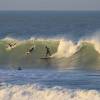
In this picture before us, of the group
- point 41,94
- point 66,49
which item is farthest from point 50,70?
point 41,94

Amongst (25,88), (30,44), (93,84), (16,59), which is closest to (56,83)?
(93,84)

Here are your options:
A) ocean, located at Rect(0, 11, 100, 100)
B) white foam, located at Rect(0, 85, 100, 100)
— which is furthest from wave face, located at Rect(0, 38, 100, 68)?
white foam, located at Rect(0, 85, 100, 100)

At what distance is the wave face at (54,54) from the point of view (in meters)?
22.8

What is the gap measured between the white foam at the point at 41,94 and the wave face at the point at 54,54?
32.2ft

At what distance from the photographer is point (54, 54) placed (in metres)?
25.8

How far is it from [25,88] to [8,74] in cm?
646

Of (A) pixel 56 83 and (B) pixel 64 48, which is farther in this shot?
(B) pixel 64 48

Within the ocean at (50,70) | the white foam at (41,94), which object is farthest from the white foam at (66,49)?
the white foam at (41,94)

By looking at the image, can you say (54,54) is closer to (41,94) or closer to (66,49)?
(66,49)

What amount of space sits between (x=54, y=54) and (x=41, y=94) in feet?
47.0

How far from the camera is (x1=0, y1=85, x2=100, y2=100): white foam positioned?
36.4ft

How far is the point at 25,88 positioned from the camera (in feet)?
38.1

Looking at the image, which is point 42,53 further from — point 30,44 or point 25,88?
point 25,88

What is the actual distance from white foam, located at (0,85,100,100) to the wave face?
9811mm
